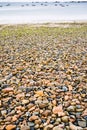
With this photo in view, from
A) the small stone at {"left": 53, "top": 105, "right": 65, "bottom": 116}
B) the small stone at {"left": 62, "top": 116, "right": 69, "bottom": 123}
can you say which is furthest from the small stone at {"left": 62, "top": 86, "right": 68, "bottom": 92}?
the small stone at {"left": 62, "top": 116, "right": 69, "bottom": 123}

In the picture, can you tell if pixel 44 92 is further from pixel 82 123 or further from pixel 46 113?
pixel 82 123

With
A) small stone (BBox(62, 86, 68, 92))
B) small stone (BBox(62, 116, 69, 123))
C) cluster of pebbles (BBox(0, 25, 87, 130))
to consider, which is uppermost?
small stone (BBox(62, 116, 69, 123))

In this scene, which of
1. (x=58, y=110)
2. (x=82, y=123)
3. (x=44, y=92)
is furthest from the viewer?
(x=44, y=92)

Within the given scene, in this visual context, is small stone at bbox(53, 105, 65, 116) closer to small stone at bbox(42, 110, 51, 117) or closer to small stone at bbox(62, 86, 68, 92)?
small stone at bbox(42, 110, 51, 117)

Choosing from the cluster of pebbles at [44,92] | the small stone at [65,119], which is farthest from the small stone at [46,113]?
the small stone at [65,119]

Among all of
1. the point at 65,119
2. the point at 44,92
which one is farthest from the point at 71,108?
the point at 44,92

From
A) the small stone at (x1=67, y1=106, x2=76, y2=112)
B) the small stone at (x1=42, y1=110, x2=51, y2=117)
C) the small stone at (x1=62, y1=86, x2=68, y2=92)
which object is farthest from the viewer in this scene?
the small stone at (x1=62, y1=86, x2=68, y2=92)

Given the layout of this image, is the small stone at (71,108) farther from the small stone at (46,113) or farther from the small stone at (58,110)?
the small stone at (46,113)

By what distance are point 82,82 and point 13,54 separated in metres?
4.63

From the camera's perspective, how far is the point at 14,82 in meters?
6.25

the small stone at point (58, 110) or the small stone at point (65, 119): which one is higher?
the small stone at point (65, 119)

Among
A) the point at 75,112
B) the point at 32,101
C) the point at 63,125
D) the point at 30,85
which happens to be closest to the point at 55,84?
the point at 30,85

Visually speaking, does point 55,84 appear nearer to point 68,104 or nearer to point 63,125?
point 68,104

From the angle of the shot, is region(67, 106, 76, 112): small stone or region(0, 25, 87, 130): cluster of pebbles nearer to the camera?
region(0, 25, 87, 130): cluster of pebbles
